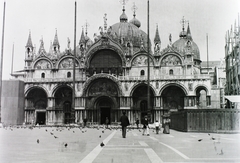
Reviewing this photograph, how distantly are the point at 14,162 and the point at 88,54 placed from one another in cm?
4747

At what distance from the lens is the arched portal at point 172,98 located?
5503 centimetres

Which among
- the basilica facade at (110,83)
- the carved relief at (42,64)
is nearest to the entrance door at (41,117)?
the basilica facade at (110,83)

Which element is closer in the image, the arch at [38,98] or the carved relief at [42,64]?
the arch at [38,98]

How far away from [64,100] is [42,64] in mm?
7330

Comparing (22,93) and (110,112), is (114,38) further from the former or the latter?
(22,93)

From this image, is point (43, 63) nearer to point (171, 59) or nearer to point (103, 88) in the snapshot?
point (103, 88)

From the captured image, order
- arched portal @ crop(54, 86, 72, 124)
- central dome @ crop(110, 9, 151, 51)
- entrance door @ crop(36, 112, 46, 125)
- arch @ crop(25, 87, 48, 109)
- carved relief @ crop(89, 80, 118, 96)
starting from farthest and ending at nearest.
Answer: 1. central dome @ crop(110, 9, 151, 51)
2. entrance door @ crop(36, 112, 46, 125)
3. arch @ crop(25, 87, 48, 109)
4. arched portal @ crop(54, 86, 72, 124)
5. carved relief @ crop(89, 80, 118, 96)

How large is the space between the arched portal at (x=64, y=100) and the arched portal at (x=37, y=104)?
226cm

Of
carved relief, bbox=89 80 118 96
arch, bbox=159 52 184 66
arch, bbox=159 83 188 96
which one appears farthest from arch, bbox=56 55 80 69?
arch, bbox=159 83 188 96

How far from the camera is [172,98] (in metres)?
55.2

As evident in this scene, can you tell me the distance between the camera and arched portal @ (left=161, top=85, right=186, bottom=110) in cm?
5503

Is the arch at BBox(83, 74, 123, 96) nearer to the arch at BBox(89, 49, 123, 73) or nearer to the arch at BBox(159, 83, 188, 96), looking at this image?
the arch at BBox(89, 49, 123, 73)

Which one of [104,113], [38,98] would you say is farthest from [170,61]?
[38,98]

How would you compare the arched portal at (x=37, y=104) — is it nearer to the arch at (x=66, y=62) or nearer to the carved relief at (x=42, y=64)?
the carved relief at (x=42, y=64)
